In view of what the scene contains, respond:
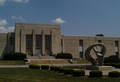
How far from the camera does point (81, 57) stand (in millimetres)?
54625

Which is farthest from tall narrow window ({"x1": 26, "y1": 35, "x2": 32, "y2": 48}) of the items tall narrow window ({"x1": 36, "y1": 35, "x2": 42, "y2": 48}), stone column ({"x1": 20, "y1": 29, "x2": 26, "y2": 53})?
tall narrow window ({"x1": 36, "y1": 35, "x2": 42, "y2": 48})

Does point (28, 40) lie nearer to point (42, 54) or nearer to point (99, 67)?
point (42, 54)

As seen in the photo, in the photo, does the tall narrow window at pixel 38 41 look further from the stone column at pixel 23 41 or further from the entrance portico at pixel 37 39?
the stone column at pixel 23 41

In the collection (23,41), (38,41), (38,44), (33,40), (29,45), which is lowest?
(29,45)

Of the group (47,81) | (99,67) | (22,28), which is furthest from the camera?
(22,28)

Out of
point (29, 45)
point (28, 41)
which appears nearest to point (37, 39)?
point (28, 41)

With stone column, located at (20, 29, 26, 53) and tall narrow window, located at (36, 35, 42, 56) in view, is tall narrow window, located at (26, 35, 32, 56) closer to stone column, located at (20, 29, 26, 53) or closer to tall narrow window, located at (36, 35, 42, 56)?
stone column, located at (20, 29, 26, 53)

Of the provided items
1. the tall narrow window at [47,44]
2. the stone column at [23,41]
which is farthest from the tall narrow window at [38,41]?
the stone column at [23,41]

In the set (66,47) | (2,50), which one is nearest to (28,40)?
(2,50)

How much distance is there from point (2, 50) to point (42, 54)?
11.9 meters

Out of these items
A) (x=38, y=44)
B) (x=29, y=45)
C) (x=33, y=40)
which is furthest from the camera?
(x=38, y=44)

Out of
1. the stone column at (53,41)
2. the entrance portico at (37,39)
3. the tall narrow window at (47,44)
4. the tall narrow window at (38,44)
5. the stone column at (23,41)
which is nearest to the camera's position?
the stone column at (23,41)

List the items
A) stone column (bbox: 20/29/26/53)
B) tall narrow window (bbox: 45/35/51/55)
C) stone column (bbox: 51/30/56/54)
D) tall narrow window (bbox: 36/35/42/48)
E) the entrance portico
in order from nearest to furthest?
1. stone column (bbox: 20/29/26/53)
2. the entrance portico
3. stone column (bbox: 51/30/56/54)
4. tall narrow window (bbox: 36/35/42/48)
5. tall narrow window (bbox: 45/35/51/55)

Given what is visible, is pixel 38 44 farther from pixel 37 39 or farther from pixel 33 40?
pixel 33 40
